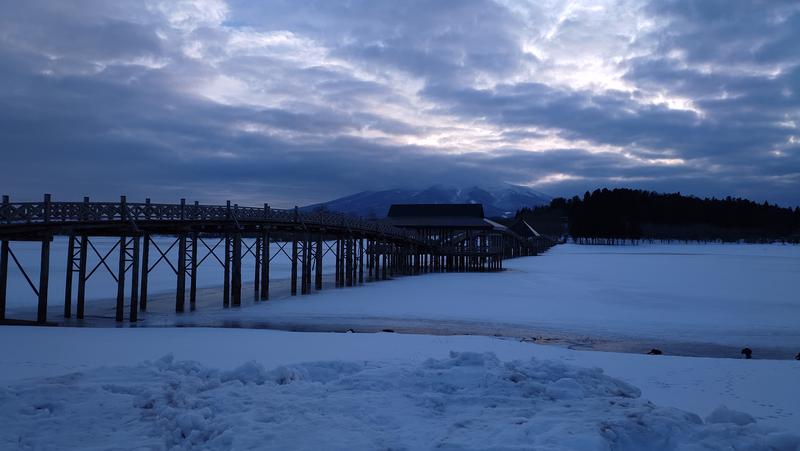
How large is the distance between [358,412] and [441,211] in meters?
57.5

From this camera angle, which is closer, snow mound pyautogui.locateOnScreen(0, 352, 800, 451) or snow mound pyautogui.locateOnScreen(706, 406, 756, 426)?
snow mound pyautogui.locateOnScreen(0, 352, 800, 451)

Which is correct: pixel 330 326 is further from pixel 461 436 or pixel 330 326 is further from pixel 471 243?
pixel 471 243

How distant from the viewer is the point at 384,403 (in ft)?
29.1

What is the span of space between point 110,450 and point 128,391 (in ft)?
6.75

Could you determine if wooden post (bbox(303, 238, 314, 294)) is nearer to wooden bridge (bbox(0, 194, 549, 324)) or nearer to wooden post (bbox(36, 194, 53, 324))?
wooden bridge (bbox(0, 194, 549, 324))

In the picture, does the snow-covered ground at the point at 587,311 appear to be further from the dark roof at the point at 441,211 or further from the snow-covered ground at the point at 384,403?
the dark roof at the point at 441,211

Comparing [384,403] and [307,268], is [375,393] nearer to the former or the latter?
[384,403]

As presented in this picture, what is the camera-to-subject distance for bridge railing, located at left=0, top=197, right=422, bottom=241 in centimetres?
1919

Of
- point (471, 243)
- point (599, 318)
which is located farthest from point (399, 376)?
point (471, 243)

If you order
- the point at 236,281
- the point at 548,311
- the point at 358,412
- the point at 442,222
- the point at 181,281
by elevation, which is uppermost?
the point at 442,222

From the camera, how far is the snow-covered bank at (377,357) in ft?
34.1

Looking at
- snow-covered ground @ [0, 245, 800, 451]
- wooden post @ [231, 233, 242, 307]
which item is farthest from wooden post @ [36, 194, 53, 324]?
wooden post @ [231, 233, 242, 307]

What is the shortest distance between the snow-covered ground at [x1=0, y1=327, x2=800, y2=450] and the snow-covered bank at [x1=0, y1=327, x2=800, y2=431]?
6 cm

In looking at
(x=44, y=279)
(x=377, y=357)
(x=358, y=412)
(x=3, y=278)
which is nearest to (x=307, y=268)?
(x=44, y=279)
